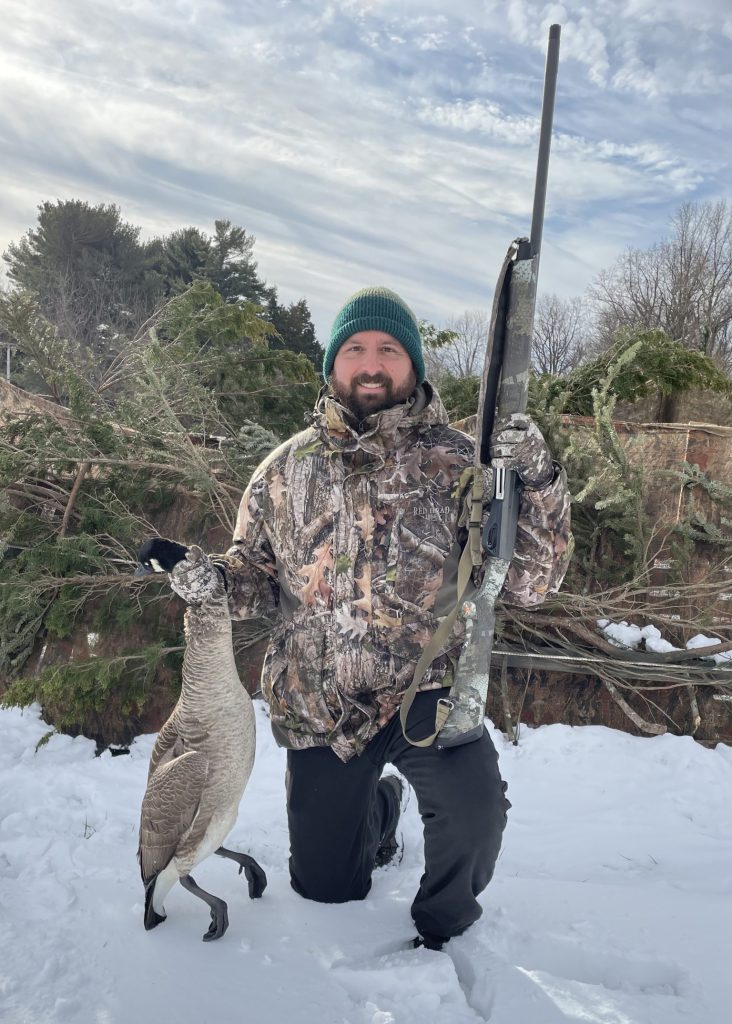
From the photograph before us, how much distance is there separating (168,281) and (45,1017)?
32.1 m

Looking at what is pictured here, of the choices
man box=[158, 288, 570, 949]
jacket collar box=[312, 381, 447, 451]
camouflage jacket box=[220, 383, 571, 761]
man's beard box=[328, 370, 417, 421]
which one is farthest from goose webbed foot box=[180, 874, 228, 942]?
man's beard box=[328, 370, 417, 421]

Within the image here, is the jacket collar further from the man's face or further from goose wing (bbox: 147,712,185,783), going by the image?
goose wing (bbox: 147,712,185,783)

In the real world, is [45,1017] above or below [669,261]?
below

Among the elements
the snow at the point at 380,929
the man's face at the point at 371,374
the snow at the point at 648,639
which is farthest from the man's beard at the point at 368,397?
the snow at the point at 648,639

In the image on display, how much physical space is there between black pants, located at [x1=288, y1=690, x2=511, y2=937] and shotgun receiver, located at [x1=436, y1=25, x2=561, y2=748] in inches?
9.3

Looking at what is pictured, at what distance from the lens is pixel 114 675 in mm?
5273

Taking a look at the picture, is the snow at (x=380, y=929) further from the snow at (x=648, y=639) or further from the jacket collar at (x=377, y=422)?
the jacket collar at (x=377, y=422)

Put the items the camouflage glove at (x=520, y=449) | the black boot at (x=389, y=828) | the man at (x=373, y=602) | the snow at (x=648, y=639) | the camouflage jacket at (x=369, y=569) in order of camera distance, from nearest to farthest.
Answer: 1. the camouflage glove at (x=520, y=449)
2. the man at (x=373, y=602)
3. the camouflage jacket at (x=369, y=569)
4. the black boot at (x=389, y=828)
5. the snow at (x=648, y=639)

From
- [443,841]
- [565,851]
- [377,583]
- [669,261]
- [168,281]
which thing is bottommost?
[565,851]

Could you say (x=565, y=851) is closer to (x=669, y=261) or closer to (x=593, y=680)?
(x=593, y=680)

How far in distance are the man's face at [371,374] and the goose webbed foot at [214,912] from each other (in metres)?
2.01

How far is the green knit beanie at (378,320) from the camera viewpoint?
304 centimetres

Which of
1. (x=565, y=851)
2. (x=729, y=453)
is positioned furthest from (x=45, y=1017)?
(x=729, y=453)

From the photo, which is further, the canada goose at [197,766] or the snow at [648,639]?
the snow at [648,639]
